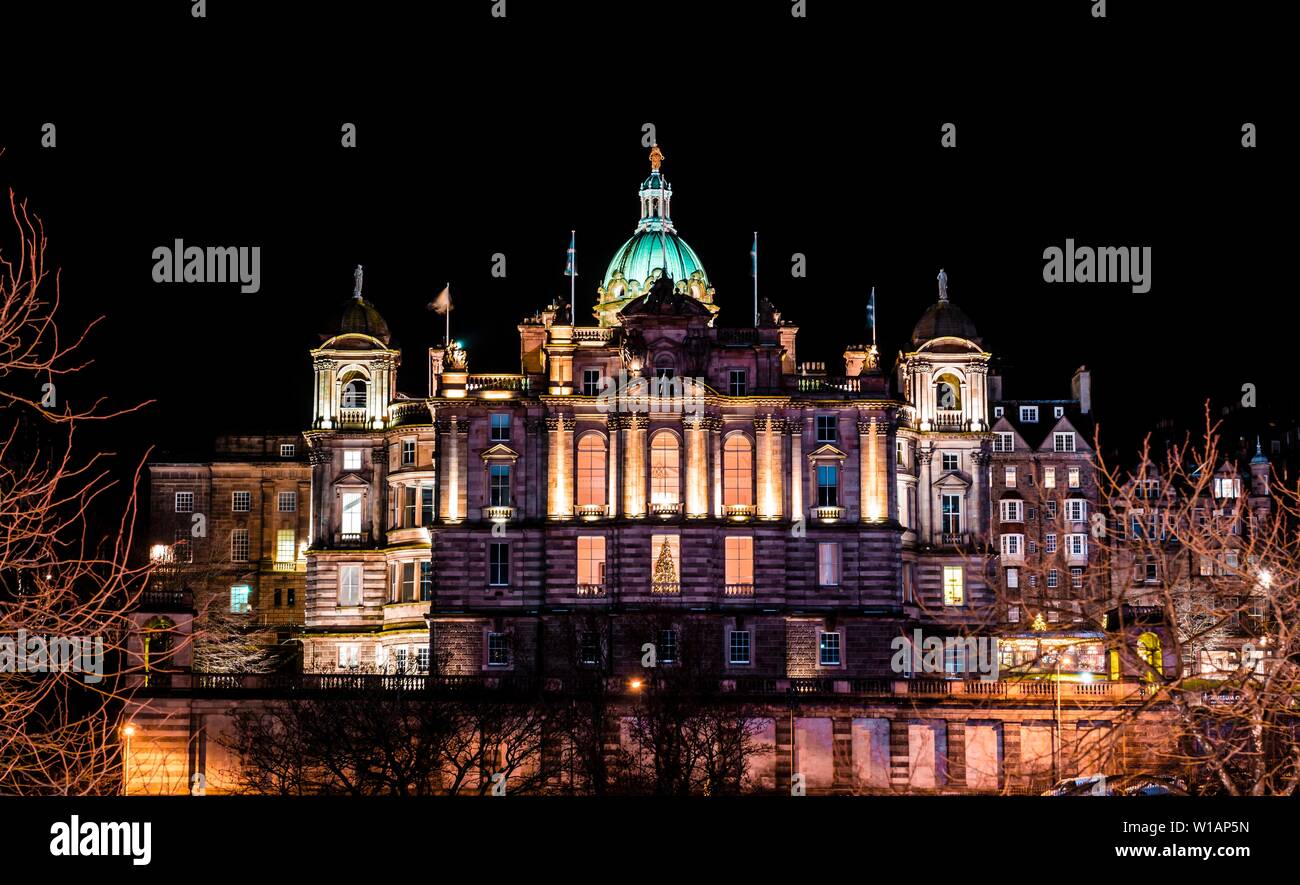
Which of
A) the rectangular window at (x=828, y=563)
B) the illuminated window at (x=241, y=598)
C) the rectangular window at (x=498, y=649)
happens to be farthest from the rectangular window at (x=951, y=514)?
the illuminated window at (x=241, y=598)

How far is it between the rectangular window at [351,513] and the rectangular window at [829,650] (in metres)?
28.9

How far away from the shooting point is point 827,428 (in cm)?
10331

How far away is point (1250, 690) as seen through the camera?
32500 millimetres

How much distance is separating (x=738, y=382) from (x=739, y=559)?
9619 mm

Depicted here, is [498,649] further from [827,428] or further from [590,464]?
[827,428]

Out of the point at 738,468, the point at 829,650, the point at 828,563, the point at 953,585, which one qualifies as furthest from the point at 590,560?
the point at 953,585

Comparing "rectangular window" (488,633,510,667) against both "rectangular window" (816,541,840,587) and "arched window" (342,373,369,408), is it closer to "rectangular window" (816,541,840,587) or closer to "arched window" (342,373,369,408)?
"rectangular window" (816,541,840,587)

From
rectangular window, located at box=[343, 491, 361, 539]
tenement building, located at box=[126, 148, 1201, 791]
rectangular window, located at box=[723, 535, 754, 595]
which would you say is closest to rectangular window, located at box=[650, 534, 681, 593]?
tenement building, located at box=[126, 148, 1201, 791]

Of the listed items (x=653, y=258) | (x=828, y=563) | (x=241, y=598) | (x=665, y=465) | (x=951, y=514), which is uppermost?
(x=653, y=258)

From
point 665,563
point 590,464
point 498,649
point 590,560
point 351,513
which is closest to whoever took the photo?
point 665,563

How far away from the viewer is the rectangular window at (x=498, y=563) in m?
101

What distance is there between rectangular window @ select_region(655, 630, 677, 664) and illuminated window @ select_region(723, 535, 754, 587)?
15.4 feet

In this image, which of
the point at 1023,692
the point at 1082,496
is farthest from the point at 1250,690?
the point at 1082,496
